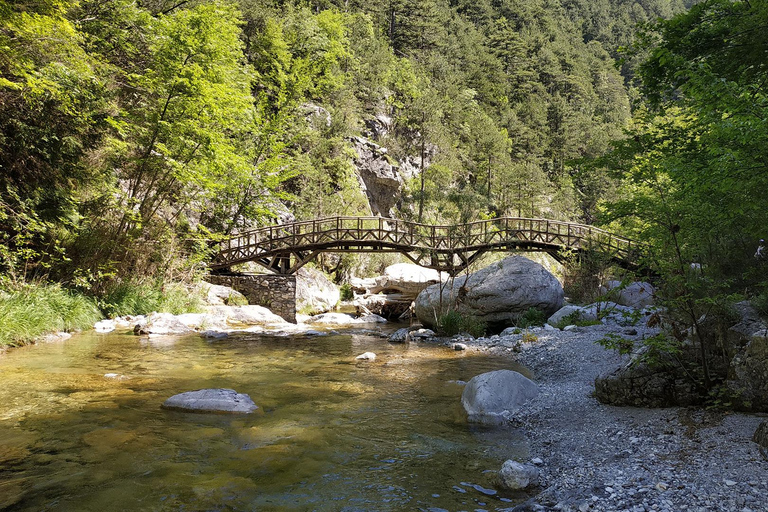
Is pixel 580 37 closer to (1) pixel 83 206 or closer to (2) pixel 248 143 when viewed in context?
(2) pixel 248 143

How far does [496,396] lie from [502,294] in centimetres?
734

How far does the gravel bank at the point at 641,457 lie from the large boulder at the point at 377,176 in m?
25.2

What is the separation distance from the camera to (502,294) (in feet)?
41.0

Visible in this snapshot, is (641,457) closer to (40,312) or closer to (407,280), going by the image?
(40,312)

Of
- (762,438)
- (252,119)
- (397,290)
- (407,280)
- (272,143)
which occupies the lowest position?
(762,438)

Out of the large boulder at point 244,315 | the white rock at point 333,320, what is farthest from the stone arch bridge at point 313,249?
the large boulder at point 244,315

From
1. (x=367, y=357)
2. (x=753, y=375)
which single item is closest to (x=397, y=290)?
(x=367, y=357)

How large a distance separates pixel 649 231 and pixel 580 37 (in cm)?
7544

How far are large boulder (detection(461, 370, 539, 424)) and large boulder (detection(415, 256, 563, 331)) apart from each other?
21.6 ft

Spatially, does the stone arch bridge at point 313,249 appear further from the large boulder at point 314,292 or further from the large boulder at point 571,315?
the large boulder at point 571,315

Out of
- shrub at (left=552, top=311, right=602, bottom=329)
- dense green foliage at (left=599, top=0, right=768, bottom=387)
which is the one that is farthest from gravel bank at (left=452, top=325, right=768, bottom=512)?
shrub at (left=552, top=311, right=602, bottom=329)

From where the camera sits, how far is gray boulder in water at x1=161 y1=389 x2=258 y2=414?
17.5ft

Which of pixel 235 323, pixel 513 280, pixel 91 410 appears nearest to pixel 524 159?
pixel 513 280

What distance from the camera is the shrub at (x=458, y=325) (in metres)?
11.9
